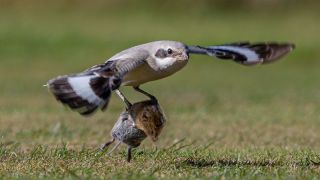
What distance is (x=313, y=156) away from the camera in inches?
317

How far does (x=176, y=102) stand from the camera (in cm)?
1509

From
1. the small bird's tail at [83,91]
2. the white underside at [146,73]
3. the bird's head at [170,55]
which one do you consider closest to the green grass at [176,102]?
the small bird's tail at [83,91]

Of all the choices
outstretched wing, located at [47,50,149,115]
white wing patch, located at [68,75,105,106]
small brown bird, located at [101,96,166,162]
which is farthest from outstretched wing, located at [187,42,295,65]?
white wing patch, located at [68,75,105,106]

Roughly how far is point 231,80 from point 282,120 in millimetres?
8413

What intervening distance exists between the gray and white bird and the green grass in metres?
0.56

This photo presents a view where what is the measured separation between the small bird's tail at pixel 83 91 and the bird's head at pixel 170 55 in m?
0.62

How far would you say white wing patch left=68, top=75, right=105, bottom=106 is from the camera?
6.41m

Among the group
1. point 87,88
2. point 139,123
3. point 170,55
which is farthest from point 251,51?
point 87,88

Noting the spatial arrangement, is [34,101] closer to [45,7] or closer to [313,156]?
[313,156]

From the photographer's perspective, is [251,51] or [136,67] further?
[251,51]

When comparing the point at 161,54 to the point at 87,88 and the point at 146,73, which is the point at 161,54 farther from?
the point at 87,88

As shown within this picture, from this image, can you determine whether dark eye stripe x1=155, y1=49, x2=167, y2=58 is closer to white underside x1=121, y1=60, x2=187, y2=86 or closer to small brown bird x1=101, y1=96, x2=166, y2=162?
white underside x1=121, y1=60, x2=187, y2=86

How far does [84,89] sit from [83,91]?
0.02 metres

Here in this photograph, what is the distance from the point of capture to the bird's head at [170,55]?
701 centimetres
